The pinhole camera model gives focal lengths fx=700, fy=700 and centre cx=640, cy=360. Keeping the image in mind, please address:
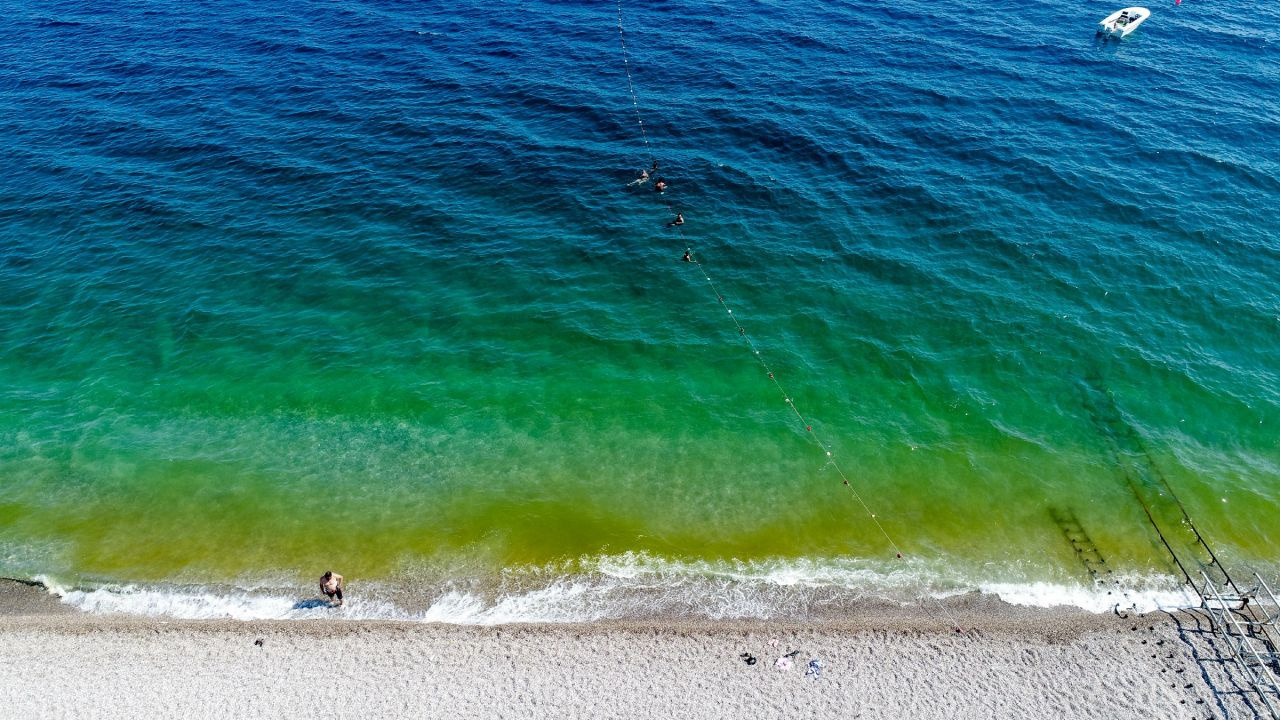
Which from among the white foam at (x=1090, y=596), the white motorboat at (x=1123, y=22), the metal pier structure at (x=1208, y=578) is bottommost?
the white foam at (x=1090, y=596)

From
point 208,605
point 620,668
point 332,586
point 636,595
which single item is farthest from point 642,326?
point 208,605

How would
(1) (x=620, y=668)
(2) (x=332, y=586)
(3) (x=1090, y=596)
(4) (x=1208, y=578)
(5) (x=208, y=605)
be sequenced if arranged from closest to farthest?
(1) (x=620, y=668) → (2) (x=332, y=586) → (5) (x=208, y=605) → (3) (x=1090, y=596) → (4) (x=1208, y=578)

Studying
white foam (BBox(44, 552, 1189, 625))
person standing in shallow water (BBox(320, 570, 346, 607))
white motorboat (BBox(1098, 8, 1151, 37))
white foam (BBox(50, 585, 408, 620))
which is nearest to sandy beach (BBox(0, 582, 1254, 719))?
white foam (BBox(50, 585, 408, 620))

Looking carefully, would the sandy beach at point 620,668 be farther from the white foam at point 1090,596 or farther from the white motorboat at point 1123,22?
the white motorboat at point 1123,22

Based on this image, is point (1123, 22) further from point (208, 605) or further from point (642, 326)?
point (208, 605)

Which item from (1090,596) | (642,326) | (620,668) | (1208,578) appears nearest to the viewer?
(620,668)

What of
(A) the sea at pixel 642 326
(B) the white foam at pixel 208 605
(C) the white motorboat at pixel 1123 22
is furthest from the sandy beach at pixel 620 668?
(C) the white motorboat at pixel 1123 22
